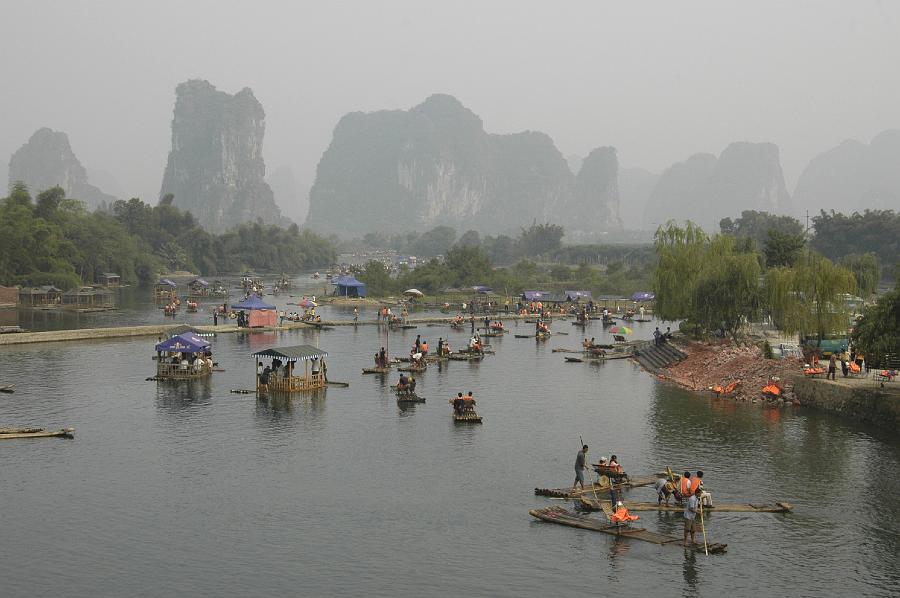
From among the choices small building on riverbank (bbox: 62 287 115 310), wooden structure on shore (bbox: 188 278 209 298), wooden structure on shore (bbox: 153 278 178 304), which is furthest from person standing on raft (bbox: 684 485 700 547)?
wooden structure on shore (bbox: 188 278 209 298)

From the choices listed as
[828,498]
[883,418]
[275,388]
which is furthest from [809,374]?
[275,388]

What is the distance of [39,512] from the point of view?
2088 cm

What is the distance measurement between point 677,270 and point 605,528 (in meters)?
33.7

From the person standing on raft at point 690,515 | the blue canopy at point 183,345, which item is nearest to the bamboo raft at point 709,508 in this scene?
the person standing on raft at point 690,515

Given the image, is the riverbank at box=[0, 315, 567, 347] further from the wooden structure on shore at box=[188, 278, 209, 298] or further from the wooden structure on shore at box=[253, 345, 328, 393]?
the wooden structure on shore at box=[188, 278, 209, 298]

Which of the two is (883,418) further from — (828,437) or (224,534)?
(224,534)

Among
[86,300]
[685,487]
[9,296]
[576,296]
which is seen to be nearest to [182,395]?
[685,487]

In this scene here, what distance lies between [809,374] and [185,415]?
22657mm

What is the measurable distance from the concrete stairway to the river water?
7501mm

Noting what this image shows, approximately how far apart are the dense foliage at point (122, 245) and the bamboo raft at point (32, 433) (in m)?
61.1

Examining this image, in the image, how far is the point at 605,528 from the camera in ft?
64.5

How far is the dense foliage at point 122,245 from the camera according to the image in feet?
283

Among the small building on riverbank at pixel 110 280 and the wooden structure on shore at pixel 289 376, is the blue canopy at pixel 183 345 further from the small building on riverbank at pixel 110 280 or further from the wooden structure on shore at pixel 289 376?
the small building on riverbank at pixel 110 280

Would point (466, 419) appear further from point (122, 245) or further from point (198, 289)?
point (122, 245)
